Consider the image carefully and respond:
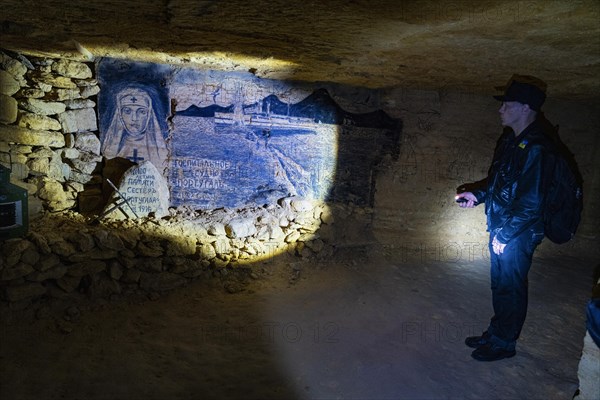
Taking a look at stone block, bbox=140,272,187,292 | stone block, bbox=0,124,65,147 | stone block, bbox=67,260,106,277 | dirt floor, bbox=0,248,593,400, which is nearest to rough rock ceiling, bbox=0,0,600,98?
stone block, bbox=0,124,65,147

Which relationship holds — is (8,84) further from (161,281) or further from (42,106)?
(161,281)

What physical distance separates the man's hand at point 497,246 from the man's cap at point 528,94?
1.11 metres

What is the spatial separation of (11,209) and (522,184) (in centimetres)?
451

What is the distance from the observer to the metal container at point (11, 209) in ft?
10.6

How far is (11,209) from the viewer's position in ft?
10.8

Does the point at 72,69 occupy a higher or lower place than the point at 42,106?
higher

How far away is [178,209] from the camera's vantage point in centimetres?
484

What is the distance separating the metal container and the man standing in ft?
14.3

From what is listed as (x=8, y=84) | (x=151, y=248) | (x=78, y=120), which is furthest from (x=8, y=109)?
(x=151, y=248)

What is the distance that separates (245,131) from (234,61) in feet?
3.52

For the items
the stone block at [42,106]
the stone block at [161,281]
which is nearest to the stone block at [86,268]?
the stone block at [161,281]

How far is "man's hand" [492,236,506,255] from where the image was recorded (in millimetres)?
2752

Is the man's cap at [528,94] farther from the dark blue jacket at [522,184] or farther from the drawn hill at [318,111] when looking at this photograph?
the drawn hill at [318,111]

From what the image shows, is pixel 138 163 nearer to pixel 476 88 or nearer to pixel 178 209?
pixel 178 209
